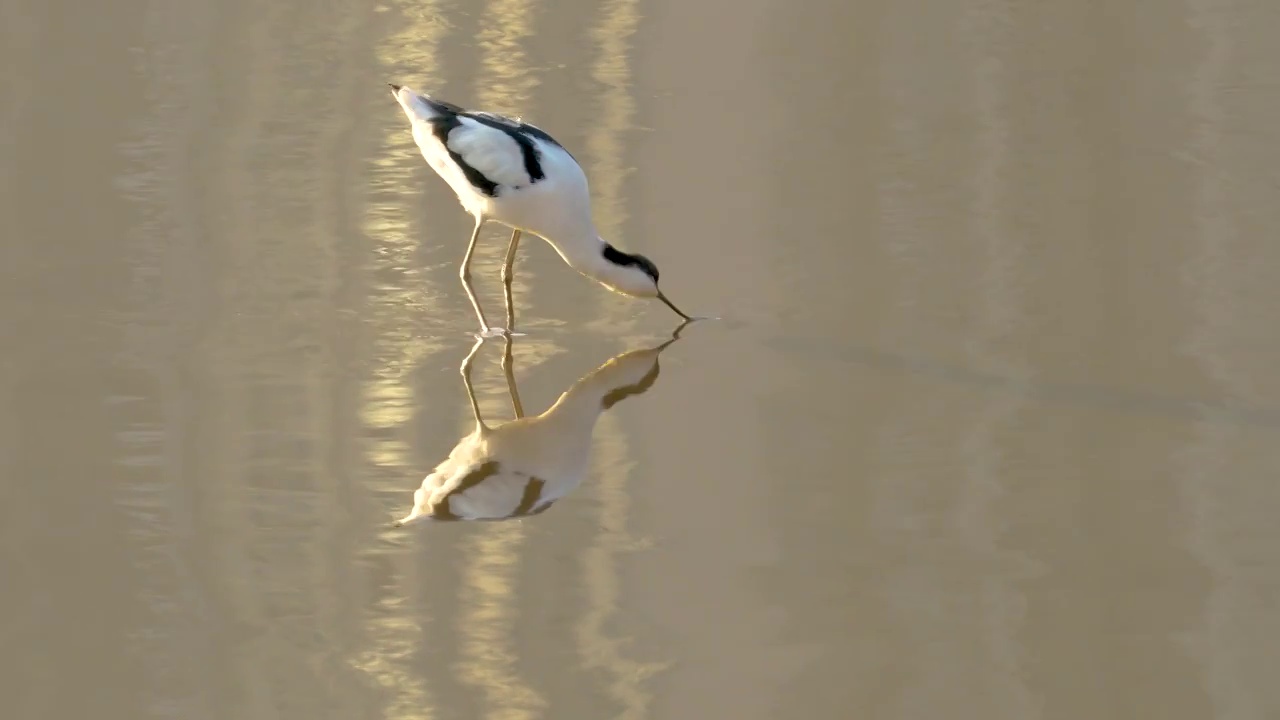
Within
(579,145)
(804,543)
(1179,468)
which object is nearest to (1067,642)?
(804,543)

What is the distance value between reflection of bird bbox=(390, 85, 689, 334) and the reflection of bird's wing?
125 cm

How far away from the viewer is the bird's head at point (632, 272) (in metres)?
6.87

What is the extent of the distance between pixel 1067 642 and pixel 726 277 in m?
3.08

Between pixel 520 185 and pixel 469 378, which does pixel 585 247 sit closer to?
pixel 520 185

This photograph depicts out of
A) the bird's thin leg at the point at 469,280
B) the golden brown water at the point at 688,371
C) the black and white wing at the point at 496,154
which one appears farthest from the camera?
the bird's thin leg at the point at 469,280

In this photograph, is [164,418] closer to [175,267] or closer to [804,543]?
[175,267]

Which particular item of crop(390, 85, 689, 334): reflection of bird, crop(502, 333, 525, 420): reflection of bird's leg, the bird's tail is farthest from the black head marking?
the bird's tail

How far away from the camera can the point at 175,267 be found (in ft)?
24.6

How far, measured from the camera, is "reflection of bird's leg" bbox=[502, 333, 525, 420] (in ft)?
20.5

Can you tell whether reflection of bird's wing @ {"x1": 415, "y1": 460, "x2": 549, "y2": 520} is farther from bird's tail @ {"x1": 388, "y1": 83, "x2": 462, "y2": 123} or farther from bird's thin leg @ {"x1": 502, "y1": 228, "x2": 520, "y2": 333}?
bird's tail @ {"x1": 388, "y1": 83, "x2": 462, "y2": 123}

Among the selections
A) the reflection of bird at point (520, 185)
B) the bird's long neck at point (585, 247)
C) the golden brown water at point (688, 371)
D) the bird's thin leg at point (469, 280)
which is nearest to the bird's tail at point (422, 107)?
the reflection of bird at point (520, 185)

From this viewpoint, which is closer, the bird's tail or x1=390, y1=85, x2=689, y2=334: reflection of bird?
x1=390, y1=85, x2=689, y2=334: reflection of bird

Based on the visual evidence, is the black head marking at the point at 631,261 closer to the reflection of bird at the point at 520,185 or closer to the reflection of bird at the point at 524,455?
the reflection of bird at the point at 520,185

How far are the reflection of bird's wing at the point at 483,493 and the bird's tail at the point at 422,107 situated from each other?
1707 mm
